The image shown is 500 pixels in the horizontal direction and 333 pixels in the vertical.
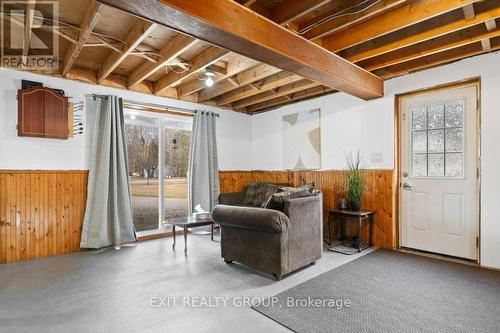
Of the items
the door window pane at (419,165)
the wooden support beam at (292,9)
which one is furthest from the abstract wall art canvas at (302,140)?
the wooden support beam at (292,9)

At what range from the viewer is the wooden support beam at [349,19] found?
2237mm

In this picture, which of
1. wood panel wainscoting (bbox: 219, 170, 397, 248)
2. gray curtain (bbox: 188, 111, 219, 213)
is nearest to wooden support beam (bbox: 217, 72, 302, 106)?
gray curtain (bbox: 188, 111, 219, 213)

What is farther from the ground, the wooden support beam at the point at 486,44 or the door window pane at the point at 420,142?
the wooden support beam at the point at 486,44

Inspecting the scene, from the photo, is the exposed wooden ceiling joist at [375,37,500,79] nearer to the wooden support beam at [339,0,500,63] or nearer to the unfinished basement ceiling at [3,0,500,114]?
the unfinished basement ceiling at [3,0,500,114]

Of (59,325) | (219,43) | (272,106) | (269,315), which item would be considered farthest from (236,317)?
(272,106)

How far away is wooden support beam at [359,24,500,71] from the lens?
2.75 meters

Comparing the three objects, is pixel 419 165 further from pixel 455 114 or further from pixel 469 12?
pixel 469 12

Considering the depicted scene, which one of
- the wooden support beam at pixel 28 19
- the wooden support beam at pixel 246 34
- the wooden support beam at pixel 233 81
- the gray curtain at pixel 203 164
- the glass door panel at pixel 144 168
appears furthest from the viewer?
the gray curtain at pixel 203 164

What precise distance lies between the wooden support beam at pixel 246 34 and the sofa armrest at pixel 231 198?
8.09 ft

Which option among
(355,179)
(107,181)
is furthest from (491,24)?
(107,181)

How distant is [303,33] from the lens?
271cm

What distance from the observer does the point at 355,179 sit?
13.0 feet

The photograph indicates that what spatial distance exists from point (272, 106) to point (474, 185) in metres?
3.57

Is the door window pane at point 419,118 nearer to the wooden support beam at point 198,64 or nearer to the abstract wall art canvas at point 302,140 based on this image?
the abstract wall art canvas at point 302,140
